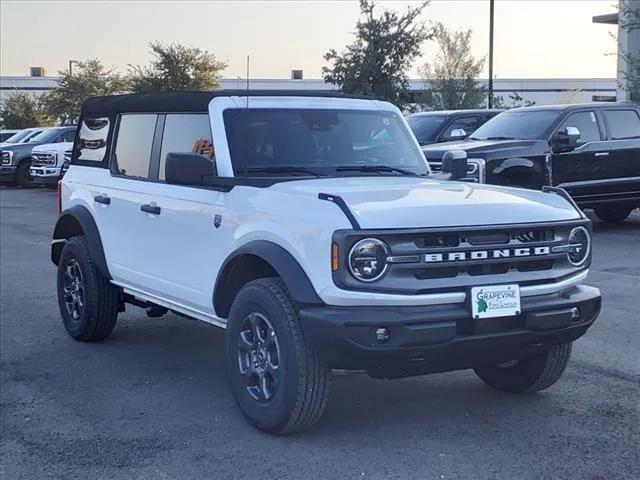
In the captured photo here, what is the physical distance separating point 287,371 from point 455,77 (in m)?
30.1

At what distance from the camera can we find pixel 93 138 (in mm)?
7648

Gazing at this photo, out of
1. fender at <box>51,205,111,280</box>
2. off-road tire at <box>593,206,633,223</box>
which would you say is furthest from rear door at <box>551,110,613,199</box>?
fender at <box>51,205,111,280</box>

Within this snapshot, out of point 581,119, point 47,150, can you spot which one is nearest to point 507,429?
point 581,119

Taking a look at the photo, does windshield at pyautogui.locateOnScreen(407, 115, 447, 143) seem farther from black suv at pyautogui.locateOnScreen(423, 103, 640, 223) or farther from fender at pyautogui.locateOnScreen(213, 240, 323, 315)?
fender at pyautogui.locateOnScreen(213, 240, 323, 315)

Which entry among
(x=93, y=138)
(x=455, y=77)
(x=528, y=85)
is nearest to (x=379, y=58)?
(x=455, y=77)

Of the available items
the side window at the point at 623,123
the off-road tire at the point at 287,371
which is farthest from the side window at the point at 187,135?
the side window at the point at 623,123

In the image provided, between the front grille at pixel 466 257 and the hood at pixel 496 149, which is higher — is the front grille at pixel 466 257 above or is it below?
below

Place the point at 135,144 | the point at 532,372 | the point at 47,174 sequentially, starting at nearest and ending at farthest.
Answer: the point at 532,372 → the point at 135,144 → the point at 47,174

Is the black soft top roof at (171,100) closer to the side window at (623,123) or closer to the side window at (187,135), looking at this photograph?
the side window at (187,135)

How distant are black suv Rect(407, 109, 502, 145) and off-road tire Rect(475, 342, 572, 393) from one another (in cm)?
1072

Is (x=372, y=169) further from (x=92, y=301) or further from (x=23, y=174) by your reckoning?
(x=23, y=174)

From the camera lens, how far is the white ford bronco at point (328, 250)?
463 cm

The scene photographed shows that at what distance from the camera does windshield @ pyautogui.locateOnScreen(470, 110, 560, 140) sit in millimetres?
13609

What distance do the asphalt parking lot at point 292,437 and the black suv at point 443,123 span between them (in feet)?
30.0
